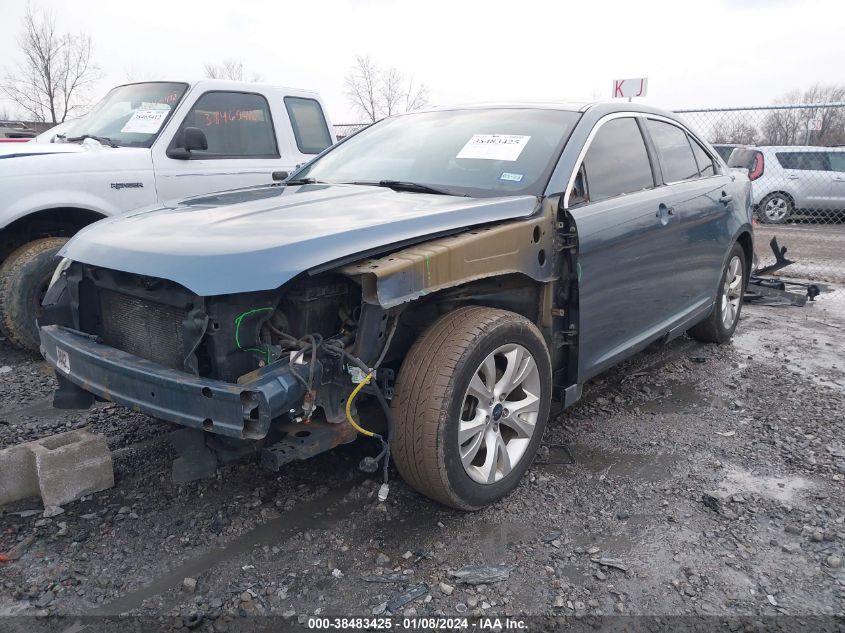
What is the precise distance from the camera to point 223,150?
5828 mm

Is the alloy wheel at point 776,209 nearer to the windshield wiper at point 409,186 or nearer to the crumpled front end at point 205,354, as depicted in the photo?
the windshield wiper at point 409,186

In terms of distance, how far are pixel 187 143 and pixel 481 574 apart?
4.12 metres

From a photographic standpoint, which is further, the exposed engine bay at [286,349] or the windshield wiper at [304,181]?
the windshield wiper at [304,181]

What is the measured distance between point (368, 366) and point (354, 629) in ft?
2.97

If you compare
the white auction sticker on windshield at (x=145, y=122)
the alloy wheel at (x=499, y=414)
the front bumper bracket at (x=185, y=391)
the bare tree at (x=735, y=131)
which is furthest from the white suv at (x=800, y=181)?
the front bumper bracket at (x=185, y=391)

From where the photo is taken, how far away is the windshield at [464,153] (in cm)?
330

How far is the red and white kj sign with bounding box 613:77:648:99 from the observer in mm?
12938

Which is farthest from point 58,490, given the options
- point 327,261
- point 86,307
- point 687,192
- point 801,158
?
point 801,158

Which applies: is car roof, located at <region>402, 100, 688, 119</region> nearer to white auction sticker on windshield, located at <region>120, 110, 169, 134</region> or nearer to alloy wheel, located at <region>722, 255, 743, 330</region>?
alloy wheel, located at <region>722, 255, 743, 330</region>

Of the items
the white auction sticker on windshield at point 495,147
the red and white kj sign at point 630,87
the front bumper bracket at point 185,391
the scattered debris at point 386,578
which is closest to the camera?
the front bumper bracket at point 185,391

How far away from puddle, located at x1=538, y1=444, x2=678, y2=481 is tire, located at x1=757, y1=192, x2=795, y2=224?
12.2m

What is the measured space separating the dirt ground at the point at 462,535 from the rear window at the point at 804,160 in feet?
37.3

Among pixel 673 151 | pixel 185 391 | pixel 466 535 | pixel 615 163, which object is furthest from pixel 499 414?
pixel 673 151

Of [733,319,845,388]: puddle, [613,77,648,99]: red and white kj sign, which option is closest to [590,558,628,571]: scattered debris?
[733,319,845,388]: puddle
